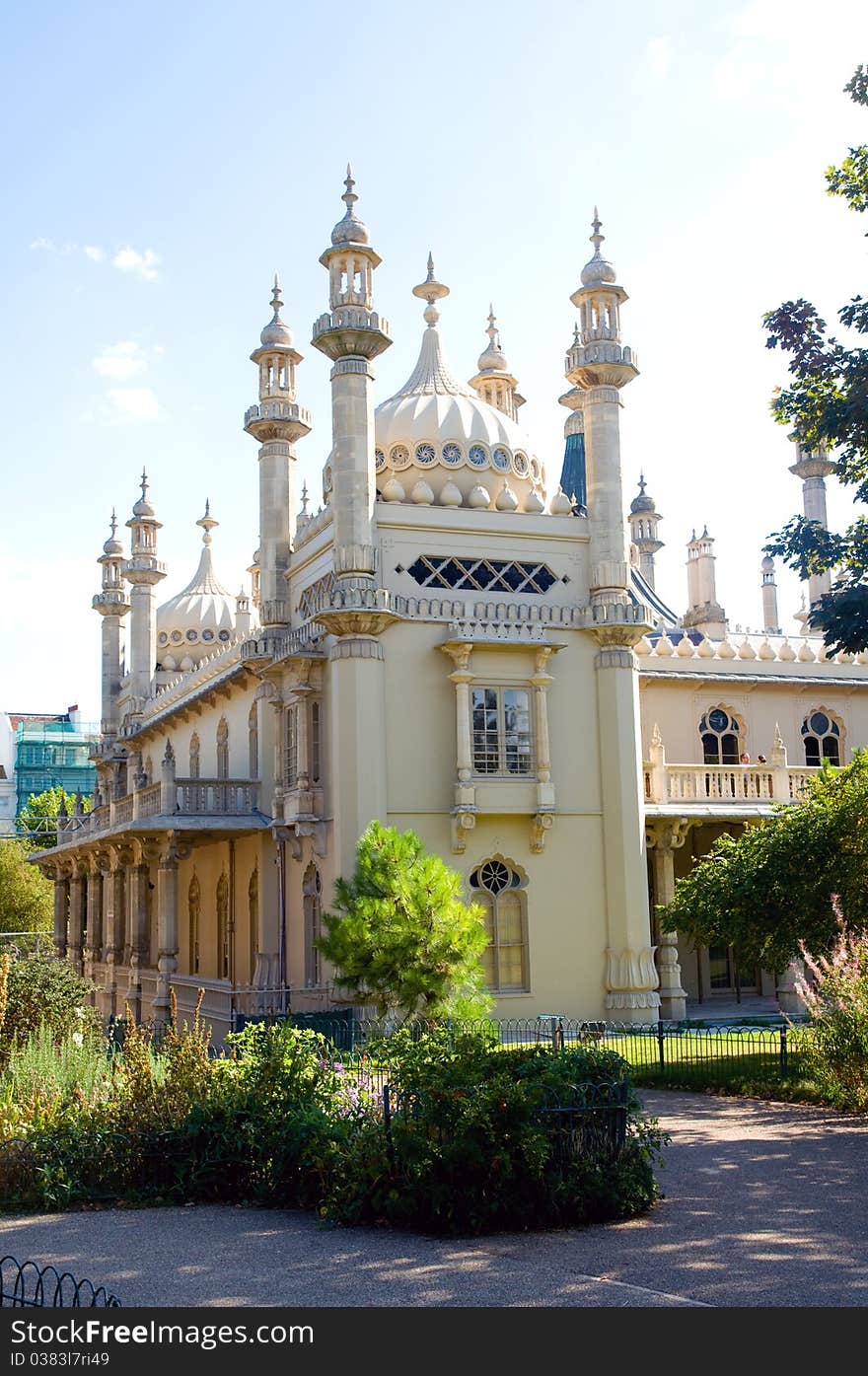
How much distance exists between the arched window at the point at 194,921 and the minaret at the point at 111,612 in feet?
31.8

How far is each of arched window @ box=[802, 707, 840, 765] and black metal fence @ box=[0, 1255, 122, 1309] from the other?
985 inches

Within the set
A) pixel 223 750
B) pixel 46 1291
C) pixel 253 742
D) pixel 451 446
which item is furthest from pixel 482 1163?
pixel 223 750

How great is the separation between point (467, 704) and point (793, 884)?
6.96 m

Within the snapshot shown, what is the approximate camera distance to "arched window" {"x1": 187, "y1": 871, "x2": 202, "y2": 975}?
34.6 meters

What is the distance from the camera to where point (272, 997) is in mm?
24500

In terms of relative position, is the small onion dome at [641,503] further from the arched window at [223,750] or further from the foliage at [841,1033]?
the foliage at [841,1033]

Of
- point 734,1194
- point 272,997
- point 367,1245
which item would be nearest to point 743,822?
point 272,997

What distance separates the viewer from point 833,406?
16641 mm

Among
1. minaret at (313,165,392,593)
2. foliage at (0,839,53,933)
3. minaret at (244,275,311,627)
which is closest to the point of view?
minaret at (313,165,392,593)

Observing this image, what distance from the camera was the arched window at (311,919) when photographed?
24.5 meters

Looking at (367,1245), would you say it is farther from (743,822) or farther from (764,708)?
(764,708)

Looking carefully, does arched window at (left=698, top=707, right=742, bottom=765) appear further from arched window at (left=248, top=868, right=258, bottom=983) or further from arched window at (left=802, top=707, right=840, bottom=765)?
arched window at (left=248, top=868, right=258, bottom=983)

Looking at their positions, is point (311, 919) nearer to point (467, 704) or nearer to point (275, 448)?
point (467, 704)

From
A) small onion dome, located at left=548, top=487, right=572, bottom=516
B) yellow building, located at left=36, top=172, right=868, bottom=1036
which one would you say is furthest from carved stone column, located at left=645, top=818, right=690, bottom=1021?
small onion dome, located at left=548, top=487, right=572, bottom=516
